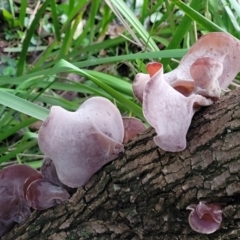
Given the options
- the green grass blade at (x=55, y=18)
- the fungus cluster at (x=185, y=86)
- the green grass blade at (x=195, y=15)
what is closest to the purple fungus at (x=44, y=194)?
the fungus cluster at (x=185, y=86)

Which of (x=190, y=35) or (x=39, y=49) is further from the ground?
(x=190, y=35)

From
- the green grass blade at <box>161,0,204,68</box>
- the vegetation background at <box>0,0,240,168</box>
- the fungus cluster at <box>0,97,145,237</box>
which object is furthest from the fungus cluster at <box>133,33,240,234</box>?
the green grass blade at <box>161,0,204,68</box>

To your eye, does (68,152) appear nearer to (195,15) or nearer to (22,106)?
(22,106)

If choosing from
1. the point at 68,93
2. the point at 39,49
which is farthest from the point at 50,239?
the point at 39,49

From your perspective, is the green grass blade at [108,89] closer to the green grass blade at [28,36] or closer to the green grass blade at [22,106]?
the green grass blade at [22,106]

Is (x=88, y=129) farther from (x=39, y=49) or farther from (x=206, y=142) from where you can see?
(x=39, y=49)

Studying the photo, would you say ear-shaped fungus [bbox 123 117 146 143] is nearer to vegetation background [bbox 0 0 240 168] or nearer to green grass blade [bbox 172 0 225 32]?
vegetation background [bbox 0 0 240 168]

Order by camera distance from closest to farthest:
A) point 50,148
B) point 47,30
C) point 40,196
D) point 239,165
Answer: point 239,165 → point 50,148 → point 40,196 → point 47,30
